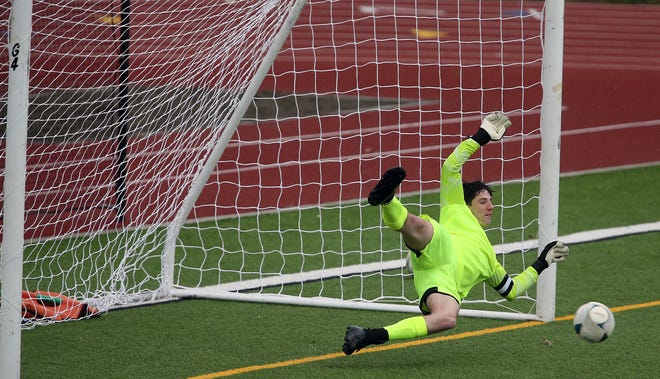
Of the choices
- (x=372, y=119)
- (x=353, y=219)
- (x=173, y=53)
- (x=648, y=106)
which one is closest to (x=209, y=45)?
(x=173, y=53)

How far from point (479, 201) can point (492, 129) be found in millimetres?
482

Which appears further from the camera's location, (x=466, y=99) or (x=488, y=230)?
(x=466, y=99)

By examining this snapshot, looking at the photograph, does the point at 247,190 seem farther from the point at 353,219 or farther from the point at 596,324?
the point at 596,324

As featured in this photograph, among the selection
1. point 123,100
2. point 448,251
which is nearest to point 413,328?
point 448,251

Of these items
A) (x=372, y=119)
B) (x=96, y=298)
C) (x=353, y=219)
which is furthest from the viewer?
(x=372, y=119)

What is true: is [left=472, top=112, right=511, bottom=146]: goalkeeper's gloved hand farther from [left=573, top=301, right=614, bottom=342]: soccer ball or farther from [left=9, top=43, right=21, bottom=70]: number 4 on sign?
[left=9, top=43, right=21, bottom=70]: number 4 on sign

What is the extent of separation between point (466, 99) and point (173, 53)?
8317 mm

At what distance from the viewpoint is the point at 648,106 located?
1686cm

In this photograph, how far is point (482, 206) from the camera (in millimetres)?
7195

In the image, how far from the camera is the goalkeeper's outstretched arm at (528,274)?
709cm

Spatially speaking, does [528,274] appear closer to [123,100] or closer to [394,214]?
[394,214]

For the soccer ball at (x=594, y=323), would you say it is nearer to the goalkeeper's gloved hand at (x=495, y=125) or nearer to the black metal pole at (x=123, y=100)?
the goalkeeper's gloved hand at (x=495, y=125)

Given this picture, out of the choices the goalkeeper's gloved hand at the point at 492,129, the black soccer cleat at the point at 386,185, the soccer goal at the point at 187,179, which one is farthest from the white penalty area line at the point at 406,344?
the goalkeeper's gloved hand at the point at 492,129

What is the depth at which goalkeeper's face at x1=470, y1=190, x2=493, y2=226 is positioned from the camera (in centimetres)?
720
